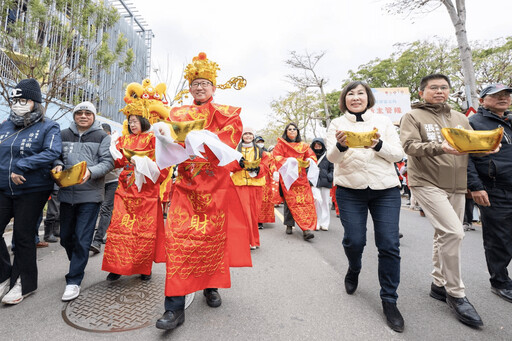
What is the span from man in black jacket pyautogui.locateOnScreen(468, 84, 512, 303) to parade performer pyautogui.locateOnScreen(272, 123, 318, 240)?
2.72 meters

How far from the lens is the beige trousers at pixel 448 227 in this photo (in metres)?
2.43

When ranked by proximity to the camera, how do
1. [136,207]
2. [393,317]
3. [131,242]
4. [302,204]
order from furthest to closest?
[302,204], [136,207], [131,242], [393,317]

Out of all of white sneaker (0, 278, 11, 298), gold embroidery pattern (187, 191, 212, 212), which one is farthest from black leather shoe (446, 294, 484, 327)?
white sneaker (0, 278, 11, 298)

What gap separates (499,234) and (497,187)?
1.56 feet

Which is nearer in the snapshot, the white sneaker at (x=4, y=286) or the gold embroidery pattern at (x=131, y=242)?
the white sneaker at (x=4, y=286)

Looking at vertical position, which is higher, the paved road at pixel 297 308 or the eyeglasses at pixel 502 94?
the eyeglasses at pixel 502 94

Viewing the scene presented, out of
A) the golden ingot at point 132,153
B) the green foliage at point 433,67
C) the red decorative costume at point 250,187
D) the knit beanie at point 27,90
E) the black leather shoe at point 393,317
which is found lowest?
the black leather shoe at point 393,317

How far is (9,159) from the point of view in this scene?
264 cm

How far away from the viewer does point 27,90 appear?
2723 millimetres


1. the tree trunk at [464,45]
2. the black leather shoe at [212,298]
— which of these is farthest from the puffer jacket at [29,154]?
the tree trunk at [464,45]

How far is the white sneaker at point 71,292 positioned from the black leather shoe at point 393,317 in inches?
111

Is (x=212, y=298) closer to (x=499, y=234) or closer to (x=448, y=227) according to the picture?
(x=448, y=227)

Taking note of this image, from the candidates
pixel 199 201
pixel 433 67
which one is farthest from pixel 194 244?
pixel 433 67

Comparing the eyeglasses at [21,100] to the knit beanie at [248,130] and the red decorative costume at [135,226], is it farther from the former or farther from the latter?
the knit beanie at [248,130]
